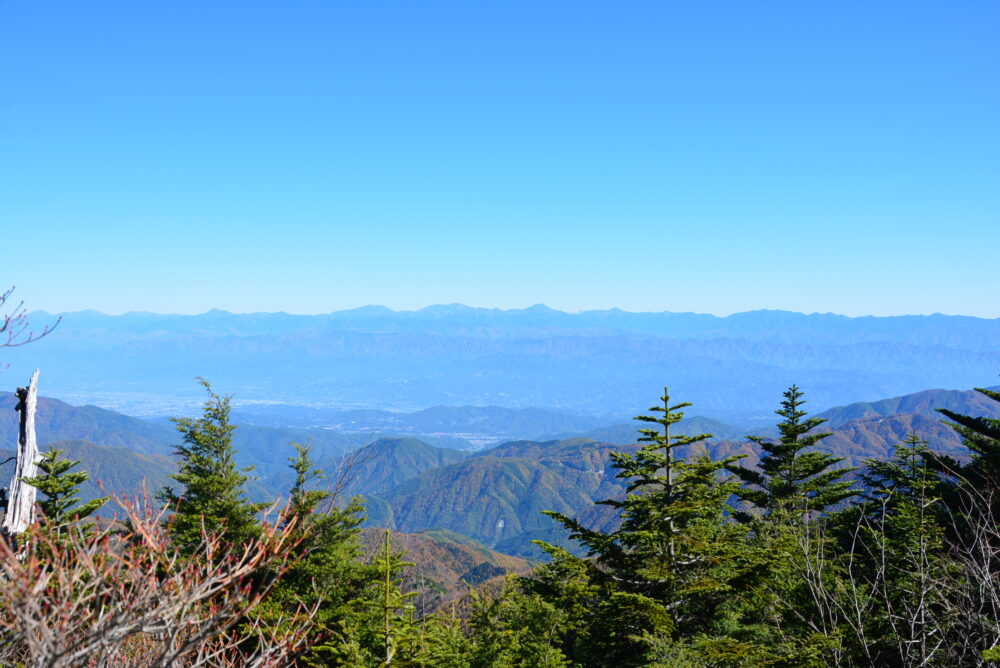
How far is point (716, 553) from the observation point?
10.8 metres

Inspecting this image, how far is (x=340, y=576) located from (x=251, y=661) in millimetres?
13452

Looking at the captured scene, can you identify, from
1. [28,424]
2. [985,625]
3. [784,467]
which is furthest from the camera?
[784,467]

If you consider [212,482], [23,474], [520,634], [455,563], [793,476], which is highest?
[23,474]

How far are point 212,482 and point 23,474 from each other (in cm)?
873

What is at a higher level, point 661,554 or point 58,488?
point 661,554

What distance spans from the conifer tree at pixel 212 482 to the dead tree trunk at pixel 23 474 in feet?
18.8

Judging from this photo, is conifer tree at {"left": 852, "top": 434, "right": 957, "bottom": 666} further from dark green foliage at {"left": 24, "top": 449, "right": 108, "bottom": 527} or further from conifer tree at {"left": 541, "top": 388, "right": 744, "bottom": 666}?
dark green foliage at {"left": 24, "top": 449, "right": 108, "bottom": 527}

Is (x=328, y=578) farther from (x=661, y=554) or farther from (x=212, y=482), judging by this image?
(x=661, y=554)

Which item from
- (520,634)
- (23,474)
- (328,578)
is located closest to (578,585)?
(520,634)

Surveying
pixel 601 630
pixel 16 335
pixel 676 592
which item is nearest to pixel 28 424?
pixel 16 335

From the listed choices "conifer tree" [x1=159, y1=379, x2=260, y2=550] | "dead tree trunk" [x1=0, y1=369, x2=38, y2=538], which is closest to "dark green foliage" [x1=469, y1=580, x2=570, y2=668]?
"conifer tree" [x1=159, y1=379, x2=260, y2=550]

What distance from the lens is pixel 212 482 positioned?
21.3 metres

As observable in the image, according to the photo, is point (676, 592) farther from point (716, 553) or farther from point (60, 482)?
point (60, 482)

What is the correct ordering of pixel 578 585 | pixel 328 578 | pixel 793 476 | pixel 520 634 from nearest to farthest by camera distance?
pixel 578 585
pixel 328 578
pixel 520 634
pixel 793 476
